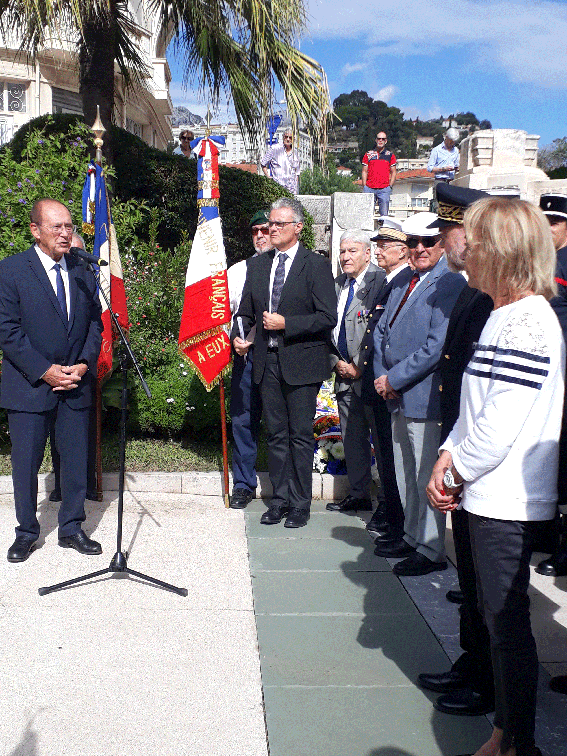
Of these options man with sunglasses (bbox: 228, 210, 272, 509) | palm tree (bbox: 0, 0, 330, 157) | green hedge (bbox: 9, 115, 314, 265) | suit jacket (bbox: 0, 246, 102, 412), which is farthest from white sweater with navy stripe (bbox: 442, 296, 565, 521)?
green hedge (bbox: 9, 115, 314, 265)

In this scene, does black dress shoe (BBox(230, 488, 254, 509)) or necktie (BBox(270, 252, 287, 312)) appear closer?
necktie (BBox(270, 252, 287, 312))

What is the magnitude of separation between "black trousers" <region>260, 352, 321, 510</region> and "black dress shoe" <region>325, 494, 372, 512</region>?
397 mm

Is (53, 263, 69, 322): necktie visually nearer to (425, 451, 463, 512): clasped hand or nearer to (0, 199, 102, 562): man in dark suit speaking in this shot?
(0, 199, 102, 562): man in dark suit speaking

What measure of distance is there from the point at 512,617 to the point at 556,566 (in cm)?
234

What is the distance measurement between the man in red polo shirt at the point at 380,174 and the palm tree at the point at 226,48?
5.37 metres

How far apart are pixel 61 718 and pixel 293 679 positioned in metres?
1.00

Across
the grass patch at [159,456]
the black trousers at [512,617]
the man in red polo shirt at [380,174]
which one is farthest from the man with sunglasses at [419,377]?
the man in red polo shirt at [380,174]

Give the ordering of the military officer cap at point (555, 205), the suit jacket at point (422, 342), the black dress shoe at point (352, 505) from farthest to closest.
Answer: the black dress shoe at point (352, 505), the military officer cap at point (555, 205), the suit jacket at point (422, 342)

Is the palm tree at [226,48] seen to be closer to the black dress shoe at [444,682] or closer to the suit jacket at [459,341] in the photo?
the suit jacket at [459,341]

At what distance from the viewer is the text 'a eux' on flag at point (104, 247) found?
20.7ft

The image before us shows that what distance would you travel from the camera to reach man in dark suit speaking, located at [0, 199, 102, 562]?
5.00m

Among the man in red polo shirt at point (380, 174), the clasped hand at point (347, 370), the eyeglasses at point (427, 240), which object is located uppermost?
the man in red polo shirt at point (380, 174)

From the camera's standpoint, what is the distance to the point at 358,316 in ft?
19.4

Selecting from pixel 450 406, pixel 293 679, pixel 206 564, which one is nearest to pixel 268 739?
pixel 293 679
